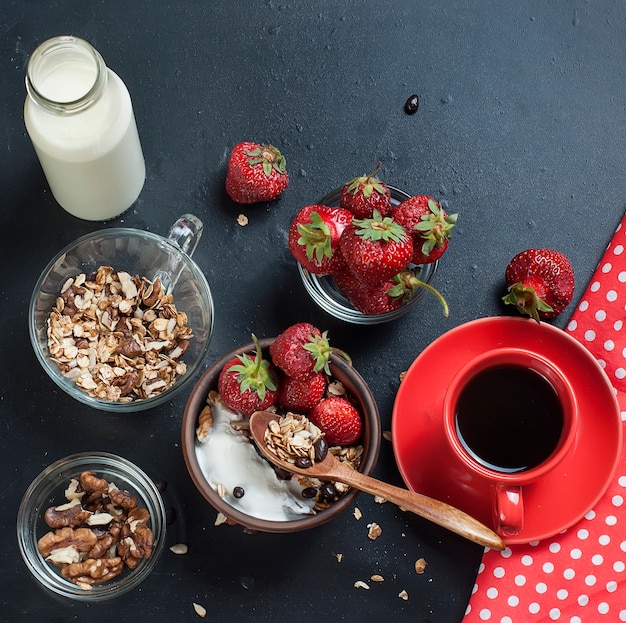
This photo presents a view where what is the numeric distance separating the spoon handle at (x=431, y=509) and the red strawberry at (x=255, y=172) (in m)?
0.52

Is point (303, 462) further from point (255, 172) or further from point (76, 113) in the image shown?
point (76, 113)

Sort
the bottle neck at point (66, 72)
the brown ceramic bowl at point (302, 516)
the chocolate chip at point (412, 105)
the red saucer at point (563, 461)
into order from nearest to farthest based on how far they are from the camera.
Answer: the bottle neck at point (66, 72)
the brown ceramic bowl at point (302, 516)
the red saucer at point (563, 461)
the chocolate chip at point (412, 105)

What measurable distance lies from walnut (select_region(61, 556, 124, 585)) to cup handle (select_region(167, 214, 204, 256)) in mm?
572

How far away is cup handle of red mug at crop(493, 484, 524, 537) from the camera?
55.3 inches

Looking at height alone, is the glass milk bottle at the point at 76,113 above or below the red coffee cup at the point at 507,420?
above

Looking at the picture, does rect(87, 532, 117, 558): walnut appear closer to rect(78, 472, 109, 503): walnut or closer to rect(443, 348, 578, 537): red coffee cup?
rect(78, 472, 109, 503): walnut

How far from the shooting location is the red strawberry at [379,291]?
60.1 inches

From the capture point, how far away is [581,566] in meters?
1.60

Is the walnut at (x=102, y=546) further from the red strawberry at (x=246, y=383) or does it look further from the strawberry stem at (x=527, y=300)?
the strawberry stem at (x=527, y=300)

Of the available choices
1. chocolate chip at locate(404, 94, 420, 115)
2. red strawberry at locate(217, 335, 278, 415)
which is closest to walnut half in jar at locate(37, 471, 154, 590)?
red strawberry at locate(217, 335, 278, 415)

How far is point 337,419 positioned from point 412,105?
63 centimetres

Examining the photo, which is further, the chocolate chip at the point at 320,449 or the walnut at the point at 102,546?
the walnut at the point at 102,546

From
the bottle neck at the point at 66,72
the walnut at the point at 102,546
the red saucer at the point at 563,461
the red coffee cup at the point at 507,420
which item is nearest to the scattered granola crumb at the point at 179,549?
the walnut at the point at 102,546

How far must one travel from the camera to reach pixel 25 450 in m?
1.65
